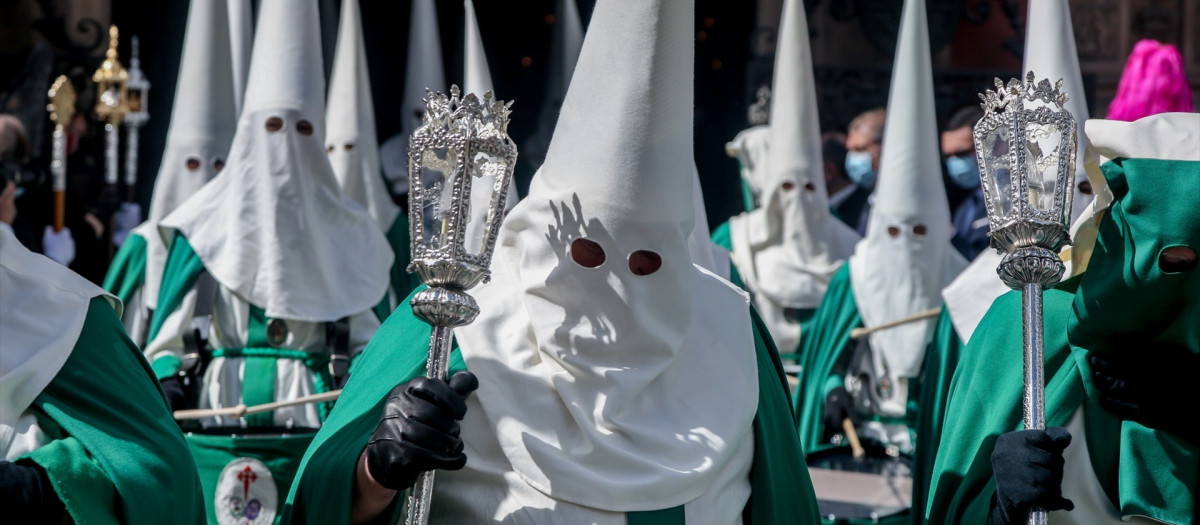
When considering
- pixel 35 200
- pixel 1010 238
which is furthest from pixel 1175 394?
pixel 35 200

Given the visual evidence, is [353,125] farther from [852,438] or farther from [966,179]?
[966,179]

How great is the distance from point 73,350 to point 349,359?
3.05 meters

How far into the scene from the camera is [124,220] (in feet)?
37.4

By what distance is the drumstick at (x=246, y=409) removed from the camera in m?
6.03

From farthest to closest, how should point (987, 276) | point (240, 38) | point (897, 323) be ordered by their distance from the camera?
point (240, 38) → point (897, 323) → point (987, 276)

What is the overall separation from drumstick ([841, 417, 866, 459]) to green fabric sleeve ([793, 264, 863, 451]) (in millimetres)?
420

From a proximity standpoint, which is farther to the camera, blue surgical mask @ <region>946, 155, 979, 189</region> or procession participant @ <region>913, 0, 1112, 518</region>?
blue surgical mask @ <region>946, 155, 979, 189</region>

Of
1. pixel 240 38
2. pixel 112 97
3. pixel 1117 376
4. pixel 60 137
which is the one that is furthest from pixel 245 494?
pixel 112 97

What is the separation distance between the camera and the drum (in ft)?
18.9

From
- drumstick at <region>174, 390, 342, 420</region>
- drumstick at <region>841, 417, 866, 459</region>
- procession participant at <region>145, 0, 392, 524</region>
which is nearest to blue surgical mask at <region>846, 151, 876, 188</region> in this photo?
drumstick at <region>841, 417, 866, 459</region>

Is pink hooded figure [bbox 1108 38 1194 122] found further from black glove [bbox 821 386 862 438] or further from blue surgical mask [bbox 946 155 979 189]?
blue surgical mask [bbox 946 155 979 189]

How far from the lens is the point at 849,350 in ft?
27.7

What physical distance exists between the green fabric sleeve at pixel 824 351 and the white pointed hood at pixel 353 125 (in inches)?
92.4

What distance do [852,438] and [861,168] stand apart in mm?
4665
